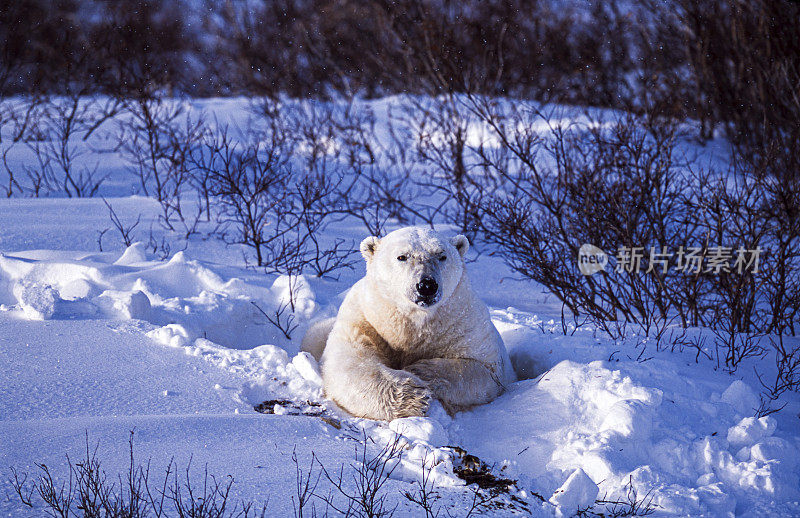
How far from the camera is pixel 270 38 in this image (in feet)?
39.2

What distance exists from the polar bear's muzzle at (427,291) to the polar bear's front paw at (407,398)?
0.30m

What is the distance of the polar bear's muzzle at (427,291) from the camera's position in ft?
8.39

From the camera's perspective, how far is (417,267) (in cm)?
265

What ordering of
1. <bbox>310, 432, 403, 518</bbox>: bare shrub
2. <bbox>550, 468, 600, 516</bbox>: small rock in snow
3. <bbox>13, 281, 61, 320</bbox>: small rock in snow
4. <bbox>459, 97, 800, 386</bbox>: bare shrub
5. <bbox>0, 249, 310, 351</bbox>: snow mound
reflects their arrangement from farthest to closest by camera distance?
<bbox>459, 97, 800, 386</bbox>: bare shrub < <bbox>0, 249, 310, 351</bbox>: snow mound < <bbox>13, 281, 61, 320</bbox>: small rock in snow < <bbox>550, 468, 600, 516</bbox>: small rock in snow < <bbox>310, 432, 403, 518</bbox>: bare shrub

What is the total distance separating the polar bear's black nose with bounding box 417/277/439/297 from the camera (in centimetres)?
256

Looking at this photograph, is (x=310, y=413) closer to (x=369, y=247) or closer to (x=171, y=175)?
(x=369, y=247)

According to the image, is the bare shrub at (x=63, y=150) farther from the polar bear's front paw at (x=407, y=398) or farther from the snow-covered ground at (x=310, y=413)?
the polar bear's front paw at (x=407, y=398)

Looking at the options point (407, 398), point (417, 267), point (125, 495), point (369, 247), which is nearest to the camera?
point (125, 495)

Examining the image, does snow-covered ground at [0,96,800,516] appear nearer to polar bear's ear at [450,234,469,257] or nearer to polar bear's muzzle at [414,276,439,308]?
polar bear's muzzle at [414,276,439,308]

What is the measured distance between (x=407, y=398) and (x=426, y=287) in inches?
16.1

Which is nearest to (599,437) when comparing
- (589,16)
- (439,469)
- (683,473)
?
(683,473)
